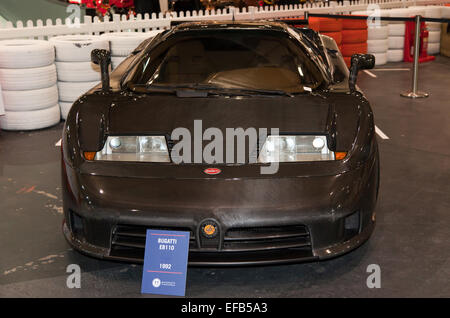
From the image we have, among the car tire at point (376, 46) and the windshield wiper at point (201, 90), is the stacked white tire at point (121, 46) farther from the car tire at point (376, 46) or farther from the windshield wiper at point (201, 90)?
the car tire at point (376, 46)

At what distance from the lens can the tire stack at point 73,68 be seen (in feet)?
22.4

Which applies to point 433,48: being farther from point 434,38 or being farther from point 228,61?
point 228,61

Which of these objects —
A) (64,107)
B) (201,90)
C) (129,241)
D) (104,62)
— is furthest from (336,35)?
(129,241)

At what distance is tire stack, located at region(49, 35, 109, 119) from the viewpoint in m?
6.82

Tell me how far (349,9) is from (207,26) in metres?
10.4

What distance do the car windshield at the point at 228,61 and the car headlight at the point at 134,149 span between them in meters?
0.75

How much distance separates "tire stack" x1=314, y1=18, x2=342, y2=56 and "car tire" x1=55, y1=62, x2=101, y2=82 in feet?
16.4

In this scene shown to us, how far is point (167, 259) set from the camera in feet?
9.17

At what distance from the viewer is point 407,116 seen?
7.08 m

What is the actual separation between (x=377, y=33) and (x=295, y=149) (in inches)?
343

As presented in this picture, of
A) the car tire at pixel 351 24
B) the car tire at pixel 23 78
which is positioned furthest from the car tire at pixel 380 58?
the car tire at pixel 23 78

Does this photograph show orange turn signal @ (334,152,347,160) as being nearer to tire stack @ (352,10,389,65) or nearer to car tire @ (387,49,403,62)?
tire stack @ (352,10,389,65)

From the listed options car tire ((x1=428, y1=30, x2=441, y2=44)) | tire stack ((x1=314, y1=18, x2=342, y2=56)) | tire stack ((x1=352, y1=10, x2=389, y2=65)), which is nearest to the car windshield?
tire stack ((x1=314, y1=18, x2=342, y2=56))
